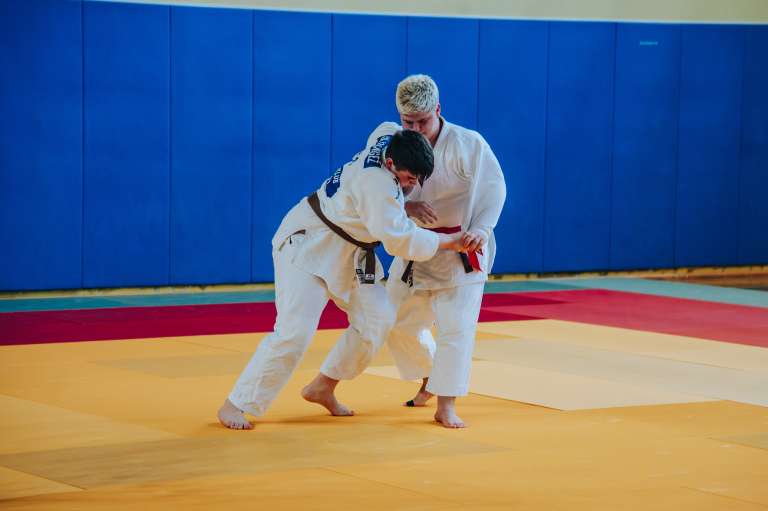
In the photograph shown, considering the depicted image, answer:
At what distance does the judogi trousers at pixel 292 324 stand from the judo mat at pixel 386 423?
0.19 m

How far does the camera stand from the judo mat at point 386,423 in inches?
175

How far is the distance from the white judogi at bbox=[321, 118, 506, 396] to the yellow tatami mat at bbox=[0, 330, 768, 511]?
0.90 feet

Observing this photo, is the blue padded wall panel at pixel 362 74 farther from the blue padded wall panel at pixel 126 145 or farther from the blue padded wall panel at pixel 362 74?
the blue padded wall panel at pixel 126 145

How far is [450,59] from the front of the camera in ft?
38.0

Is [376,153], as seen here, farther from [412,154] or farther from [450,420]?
[450,420]

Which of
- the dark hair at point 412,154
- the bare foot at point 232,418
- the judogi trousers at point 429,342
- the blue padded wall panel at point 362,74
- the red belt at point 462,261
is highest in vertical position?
the blue padded wall panel at point 362,74

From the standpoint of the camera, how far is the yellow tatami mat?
438 cm

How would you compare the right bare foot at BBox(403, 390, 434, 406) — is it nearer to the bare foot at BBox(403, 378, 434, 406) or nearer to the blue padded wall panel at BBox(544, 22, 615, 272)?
the bare foot at BBox(403, 378, 434, 406)

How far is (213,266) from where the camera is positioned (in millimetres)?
10680

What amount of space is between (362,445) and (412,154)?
1177 mm

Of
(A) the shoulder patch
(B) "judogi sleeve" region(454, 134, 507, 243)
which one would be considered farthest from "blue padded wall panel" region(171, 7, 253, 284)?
(A) the shoulder patch

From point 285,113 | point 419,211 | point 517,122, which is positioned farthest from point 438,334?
point 517,122

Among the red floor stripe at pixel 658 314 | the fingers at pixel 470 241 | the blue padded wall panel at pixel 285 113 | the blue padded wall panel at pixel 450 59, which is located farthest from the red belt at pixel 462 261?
the blue padded wall panel at pixel 450 59

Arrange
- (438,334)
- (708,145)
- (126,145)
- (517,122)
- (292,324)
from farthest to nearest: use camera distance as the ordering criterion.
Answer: (708,145)
(517,122)
(126,145)
(438,334)
(292,324)
